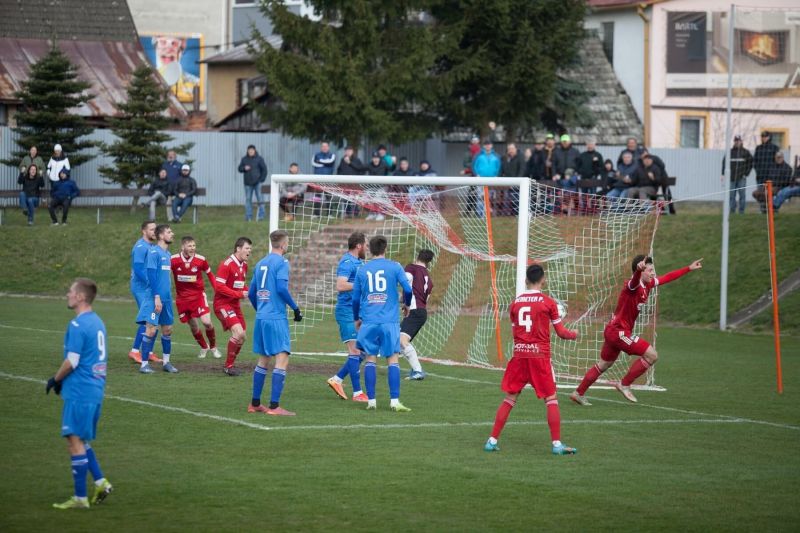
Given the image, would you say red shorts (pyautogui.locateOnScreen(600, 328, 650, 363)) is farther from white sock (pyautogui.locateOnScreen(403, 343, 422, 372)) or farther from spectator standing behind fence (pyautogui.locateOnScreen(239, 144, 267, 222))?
spectator standing behind fence (pyautogui.locateOnScreen(239, 144, 267, 222))

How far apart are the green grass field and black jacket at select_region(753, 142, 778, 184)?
13.9 meters

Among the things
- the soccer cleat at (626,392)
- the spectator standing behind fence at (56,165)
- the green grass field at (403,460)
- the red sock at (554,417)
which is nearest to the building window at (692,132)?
the spectator standing behind fence at (56,165)

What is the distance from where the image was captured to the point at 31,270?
32844 millimetres

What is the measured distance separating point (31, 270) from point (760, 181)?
790 inches

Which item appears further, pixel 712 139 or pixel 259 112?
pixel 712 139

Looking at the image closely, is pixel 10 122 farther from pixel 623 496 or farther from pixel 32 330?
pixel 623 496

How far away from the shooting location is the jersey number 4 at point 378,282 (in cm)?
1460

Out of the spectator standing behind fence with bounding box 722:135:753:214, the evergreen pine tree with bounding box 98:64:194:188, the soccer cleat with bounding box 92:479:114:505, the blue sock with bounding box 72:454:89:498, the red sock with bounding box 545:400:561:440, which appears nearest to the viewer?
the blue sock with bounding box 72:454:89:498

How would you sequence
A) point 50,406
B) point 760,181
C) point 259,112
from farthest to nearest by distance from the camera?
point 259,112 < point 760,181 < point 50,406

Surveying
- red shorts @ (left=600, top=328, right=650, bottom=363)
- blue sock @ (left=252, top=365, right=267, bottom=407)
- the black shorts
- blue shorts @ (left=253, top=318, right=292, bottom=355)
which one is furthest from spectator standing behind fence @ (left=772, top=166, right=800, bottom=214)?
blue sock @ (left=252, top=365, right=267, bottom=407)

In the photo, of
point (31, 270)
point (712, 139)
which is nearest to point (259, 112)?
point (31, 270)

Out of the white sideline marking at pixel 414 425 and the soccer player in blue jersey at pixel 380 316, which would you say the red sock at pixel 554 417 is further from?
the soccer player in blue jersey at pixel 380 316

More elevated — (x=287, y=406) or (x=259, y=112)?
(x=259, y=112)

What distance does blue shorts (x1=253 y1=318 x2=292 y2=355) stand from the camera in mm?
14211
